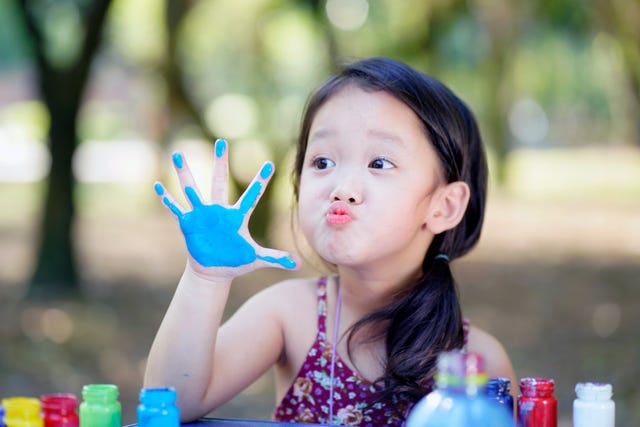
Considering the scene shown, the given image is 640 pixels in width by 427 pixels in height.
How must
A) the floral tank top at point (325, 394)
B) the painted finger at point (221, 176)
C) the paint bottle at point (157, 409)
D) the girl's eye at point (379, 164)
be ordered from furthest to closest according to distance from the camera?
the floral tank top at point (325, 394)
the girl's eye at point (379, 164)
the painted finger at point (221, 176)
the paint bottle at point (157, 409)

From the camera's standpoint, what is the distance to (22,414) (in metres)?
1.39

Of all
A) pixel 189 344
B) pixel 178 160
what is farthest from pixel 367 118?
pixel 189 344

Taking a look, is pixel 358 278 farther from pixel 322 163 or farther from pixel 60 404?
pixel 60 404

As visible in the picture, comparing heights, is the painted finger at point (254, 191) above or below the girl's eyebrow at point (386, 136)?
below

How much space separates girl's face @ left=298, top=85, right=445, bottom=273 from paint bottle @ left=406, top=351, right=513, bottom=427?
1.96ft

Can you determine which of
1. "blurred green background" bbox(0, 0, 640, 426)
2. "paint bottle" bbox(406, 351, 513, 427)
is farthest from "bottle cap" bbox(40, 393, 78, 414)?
"blurred green background" bbox(0, 0, 640, 426)

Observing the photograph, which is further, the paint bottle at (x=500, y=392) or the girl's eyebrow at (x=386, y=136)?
the girl's eyebrow at (x=386, y=136)

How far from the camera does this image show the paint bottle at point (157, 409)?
1358 millimetres

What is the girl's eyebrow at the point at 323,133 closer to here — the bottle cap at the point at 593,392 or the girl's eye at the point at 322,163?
the girl's eye at the point at 322,163

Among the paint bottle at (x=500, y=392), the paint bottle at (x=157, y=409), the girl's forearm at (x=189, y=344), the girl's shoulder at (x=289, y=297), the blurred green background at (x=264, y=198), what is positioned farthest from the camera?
the blurred green background at (x=264, y=198)

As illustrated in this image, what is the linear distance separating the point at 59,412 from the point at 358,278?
753 millimetres

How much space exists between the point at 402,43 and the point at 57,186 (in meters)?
9.33

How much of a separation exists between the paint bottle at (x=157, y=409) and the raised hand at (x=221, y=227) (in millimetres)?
260

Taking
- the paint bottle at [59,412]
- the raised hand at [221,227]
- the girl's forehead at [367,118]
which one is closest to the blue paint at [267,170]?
the raised hand at [221,227]
